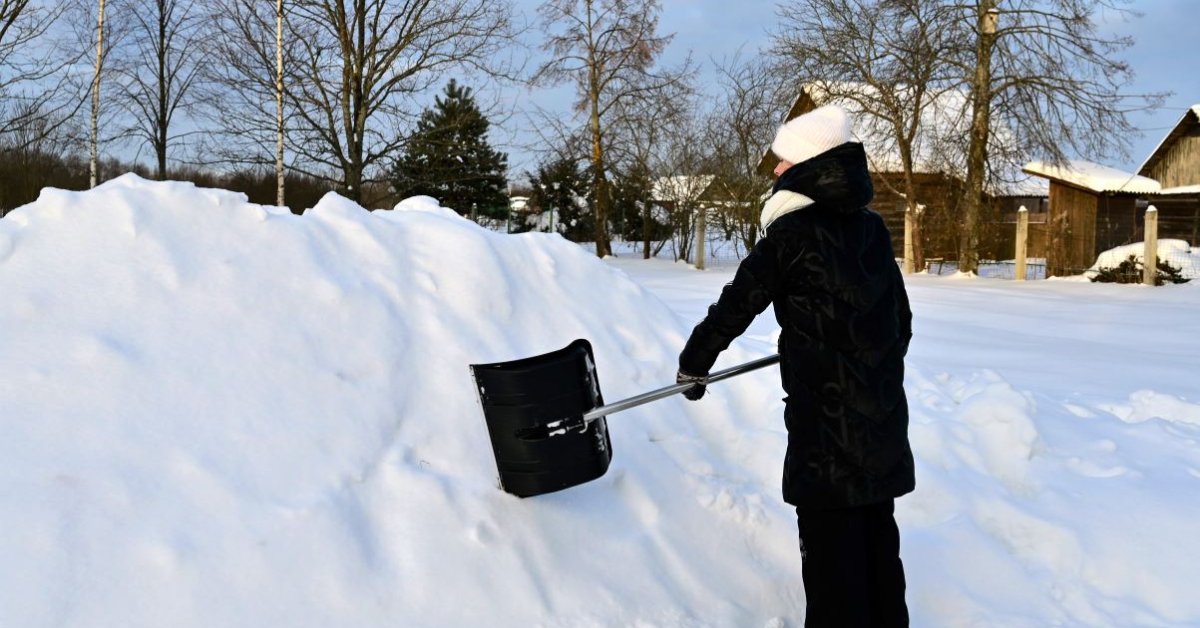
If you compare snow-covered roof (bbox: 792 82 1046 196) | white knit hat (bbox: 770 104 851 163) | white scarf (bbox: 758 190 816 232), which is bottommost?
white scarf (bbox: 758 190 816 232)

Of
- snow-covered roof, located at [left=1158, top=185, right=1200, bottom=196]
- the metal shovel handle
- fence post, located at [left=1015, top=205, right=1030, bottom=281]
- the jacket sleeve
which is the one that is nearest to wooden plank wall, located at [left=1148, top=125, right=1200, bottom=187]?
snow-covered roof, located at [left=1158, top=185, right=1200, bottom=196]

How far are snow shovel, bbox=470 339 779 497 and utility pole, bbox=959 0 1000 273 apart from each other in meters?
18.7

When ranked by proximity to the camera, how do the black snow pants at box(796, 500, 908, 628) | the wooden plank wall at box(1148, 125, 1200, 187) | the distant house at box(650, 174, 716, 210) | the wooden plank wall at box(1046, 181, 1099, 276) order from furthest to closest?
the wooden plank wall at box(1148, 125, 1200, 187) → the distant house at box(650, 174, 716, 210) → the wooden plank wall at box(1046, 181, 1099, 276) → the black snow pants at box(796, 500, 908, 628)

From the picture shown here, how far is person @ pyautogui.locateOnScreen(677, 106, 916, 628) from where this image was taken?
2.39m

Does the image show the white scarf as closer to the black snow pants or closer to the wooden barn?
the black snow pants

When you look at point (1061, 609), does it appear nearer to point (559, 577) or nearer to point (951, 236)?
point (559, 577)

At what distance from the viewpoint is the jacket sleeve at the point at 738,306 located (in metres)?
2.45

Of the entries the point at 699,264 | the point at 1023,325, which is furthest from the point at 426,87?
the point at 1023,325

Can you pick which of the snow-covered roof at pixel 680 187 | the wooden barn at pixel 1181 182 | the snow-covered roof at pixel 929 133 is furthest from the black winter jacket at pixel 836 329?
the wooden barn at pixel 1181 182

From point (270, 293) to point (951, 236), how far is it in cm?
2273

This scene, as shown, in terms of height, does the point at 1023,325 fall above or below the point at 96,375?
below

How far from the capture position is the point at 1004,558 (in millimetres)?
3305

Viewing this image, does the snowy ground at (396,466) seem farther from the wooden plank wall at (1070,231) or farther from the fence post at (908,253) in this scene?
the fence post at (908,253)

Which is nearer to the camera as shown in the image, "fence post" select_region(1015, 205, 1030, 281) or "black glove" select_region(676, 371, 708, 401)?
"black glove" select_region(676, 371, 708, 401)
